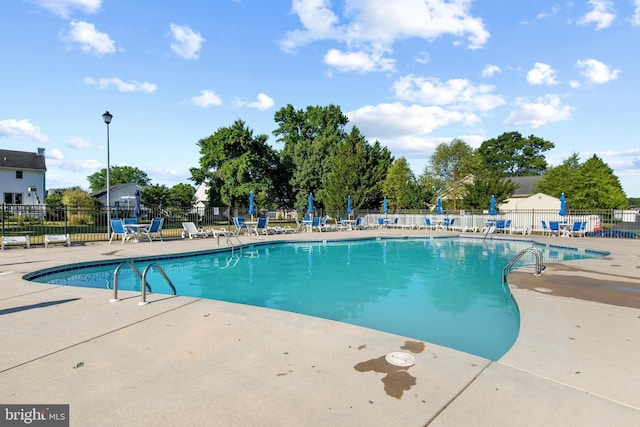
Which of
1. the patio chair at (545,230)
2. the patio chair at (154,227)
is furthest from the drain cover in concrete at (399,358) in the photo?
the patio chair at (545,230)

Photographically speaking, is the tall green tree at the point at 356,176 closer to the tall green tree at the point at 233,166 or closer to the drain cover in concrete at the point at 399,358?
the tall green tree at the point at 233,166

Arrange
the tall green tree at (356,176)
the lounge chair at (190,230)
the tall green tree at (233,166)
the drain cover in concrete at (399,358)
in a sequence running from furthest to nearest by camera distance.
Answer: the tall green tree at (233,166), the tall green tree at (356,176), the lounge chair at (190,230), the drain cover in concrete at (399,358)

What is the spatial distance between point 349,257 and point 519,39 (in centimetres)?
1150

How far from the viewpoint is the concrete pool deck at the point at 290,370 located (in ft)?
7.69

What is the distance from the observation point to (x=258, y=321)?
4348 mm

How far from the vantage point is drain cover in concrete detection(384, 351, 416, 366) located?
311 cm

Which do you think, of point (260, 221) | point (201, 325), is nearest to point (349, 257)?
point (260, 221)

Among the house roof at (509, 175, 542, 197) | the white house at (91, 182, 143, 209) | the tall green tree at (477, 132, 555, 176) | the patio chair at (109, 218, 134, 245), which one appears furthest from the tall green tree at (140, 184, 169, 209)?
the tall green tree at (477, 132, 555, 176)

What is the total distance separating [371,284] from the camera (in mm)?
8664

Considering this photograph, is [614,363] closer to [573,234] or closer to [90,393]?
[90,393]

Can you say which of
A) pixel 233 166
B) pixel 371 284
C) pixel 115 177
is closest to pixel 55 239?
pixel 371 284

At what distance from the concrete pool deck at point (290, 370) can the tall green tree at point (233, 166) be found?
28324 millimetres

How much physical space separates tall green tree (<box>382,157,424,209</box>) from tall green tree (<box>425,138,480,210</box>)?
578 centimetres

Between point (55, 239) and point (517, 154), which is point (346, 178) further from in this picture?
point (517, 154)
